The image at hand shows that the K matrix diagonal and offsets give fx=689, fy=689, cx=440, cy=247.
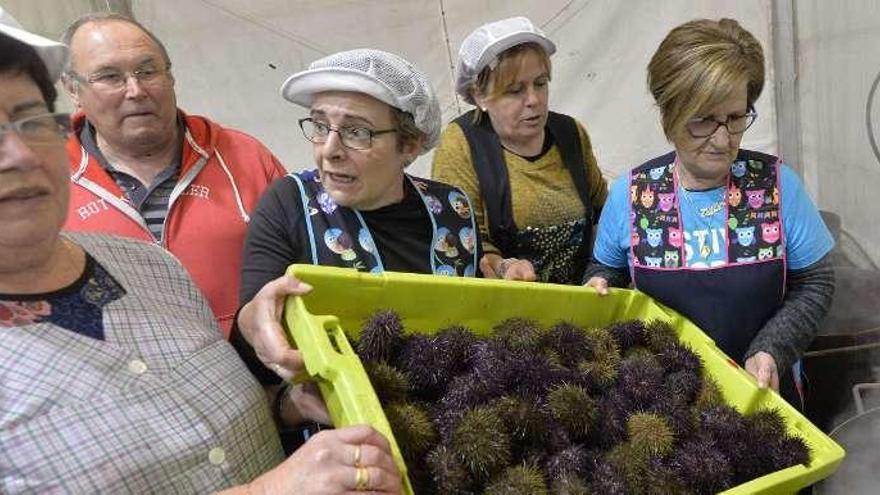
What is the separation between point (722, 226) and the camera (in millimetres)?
1200

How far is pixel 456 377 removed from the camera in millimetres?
913

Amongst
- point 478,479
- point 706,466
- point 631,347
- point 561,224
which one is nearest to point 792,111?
point 561,224

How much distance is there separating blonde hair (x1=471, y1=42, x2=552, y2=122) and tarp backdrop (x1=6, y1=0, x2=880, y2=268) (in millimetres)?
1178

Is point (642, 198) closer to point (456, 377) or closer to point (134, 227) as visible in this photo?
point (456, 377)

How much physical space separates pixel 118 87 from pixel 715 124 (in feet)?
3.68

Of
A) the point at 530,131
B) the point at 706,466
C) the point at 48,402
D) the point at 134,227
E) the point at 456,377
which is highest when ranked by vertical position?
the point at 530,131

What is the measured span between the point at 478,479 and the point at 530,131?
3.06 ft

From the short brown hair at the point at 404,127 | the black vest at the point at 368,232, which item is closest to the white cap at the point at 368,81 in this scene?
the short brown hair at the point at 404,127

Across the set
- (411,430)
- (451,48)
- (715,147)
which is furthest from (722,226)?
(451,48)

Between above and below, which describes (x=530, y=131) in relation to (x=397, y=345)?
above

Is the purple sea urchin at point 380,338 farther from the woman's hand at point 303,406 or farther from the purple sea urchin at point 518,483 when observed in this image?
the purple sea urchin at point 518,483

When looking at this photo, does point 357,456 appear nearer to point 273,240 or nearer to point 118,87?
point 273,240

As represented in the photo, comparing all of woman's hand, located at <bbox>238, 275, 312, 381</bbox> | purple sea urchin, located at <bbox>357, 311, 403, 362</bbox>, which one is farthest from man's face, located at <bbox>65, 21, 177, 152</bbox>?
purple sea urchin, located at <bbox>357, 311, 403, 362</bbox>

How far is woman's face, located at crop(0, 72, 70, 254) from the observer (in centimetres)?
69
